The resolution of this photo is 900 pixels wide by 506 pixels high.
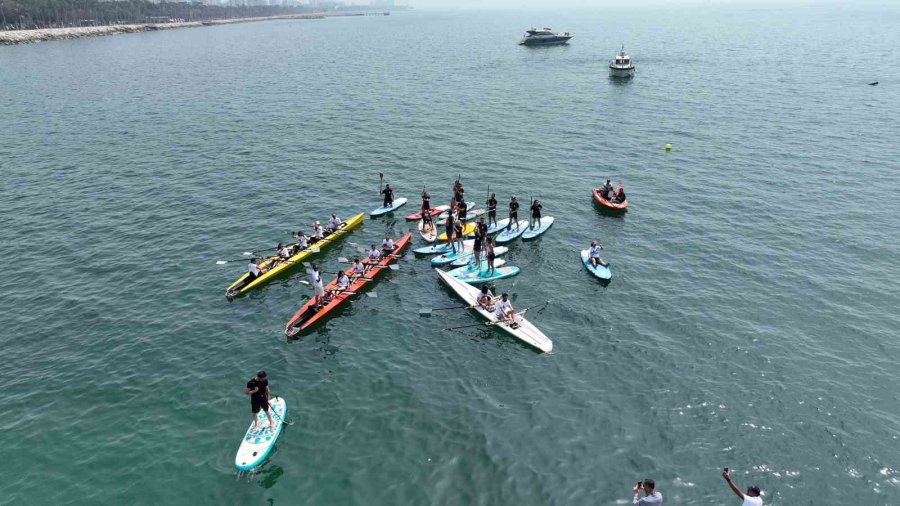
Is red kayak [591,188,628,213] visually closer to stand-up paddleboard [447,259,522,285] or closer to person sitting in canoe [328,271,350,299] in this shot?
stand-up paddleboard [447,259,522,285]

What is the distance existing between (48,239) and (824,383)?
49596 millimetres

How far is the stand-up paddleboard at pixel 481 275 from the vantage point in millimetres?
32375

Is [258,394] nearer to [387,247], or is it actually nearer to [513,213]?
[387,247]

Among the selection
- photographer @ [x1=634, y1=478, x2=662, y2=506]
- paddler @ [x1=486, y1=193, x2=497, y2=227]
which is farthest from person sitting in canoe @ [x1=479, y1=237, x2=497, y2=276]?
photographer @ [x1=634, y1=478, x2=662, y2=506]

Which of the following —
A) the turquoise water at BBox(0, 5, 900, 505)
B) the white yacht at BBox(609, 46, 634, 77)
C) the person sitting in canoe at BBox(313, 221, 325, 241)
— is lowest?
the turquoise water at BBox(0, 5, 900, 505)

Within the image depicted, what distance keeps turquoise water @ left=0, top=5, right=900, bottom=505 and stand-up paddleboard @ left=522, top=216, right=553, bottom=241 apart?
2.10ft

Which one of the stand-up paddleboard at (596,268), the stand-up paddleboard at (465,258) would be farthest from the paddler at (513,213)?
the stand-up paddleboard at (596,268)

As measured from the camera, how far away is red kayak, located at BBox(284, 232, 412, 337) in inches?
1110

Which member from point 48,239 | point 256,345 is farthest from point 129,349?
point 48,239

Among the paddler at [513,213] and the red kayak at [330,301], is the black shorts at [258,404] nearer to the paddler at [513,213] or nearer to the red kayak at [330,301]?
the red kayak at [330,301]

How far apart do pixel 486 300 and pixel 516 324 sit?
2367mm

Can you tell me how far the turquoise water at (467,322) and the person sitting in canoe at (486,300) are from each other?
94cm

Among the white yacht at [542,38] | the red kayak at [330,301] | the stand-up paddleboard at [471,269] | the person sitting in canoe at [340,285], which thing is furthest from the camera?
the white yacht at [542,38]

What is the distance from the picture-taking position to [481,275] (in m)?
32.8
